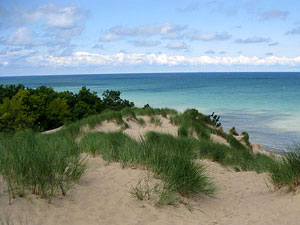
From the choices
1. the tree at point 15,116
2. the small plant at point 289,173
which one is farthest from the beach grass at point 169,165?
the tree at point 15,116

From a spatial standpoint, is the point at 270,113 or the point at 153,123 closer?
the point at 153,123

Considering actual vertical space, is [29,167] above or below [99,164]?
above

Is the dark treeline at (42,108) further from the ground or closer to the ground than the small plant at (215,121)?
further from the ground

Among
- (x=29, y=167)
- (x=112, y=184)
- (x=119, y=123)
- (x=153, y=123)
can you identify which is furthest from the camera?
(x=153, y=123)

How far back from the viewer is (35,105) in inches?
728

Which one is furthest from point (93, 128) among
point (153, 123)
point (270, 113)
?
point (270, 113)

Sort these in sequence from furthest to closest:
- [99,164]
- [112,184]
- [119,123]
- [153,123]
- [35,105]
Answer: [35,105] → [153,123] → [119,123] → [99,164] → [112,184]

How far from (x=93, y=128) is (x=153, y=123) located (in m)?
3.26

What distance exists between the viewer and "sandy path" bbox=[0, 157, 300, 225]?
4.51 m

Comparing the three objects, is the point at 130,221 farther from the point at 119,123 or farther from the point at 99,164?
the point at 119,123

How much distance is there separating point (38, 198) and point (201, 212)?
2.59m

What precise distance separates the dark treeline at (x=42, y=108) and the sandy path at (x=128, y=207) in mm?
11440

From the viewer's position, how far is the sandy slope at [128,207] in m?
4.50

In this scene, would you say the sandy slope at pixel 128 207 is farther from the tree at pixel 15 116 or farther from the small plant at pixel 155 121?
the tree at pixel 15 116
